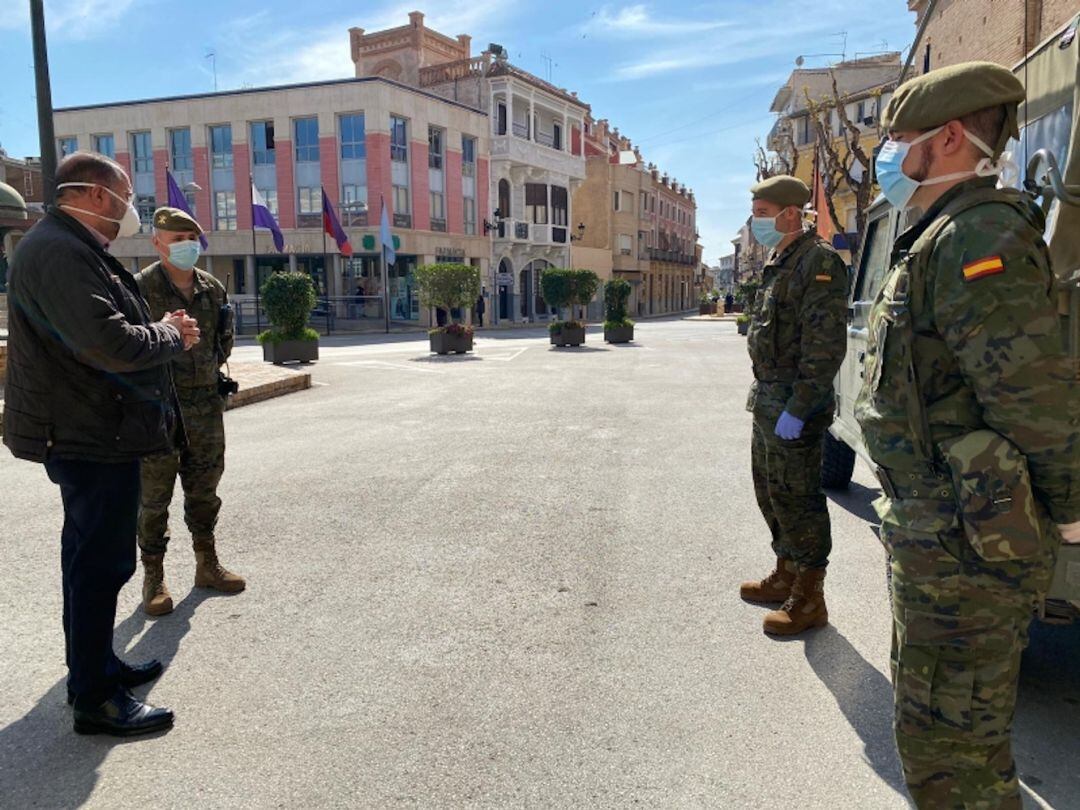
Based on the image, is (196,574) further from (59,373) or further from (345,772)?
(345,772)

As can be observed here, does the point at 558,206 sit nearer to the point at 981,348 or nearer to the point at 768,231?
the point at 768,231

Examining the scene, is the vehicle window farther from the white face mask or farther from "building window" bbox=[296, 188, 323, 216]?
"building window" bbox=[296, 188, 323, 216]

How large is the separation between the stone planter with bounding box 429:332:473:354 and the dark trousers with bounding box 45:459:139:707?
16.4 metres

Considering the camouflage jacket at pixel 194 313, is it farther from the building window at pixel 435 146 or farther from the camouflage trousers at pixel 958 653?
the building window at pixel 435 146

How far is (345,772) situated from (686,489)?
13.3ft

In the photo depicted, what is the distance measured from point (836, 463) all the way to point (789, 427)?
9.83 feet

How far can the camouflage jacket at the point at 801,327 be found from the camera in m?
3.25

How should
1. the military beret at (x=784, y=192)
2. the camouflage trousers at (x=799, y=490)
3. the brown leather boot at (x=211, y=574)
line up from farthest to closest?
the brown leather boot at (x=211, y=574) < the military beret at (x=784, y=192) < the camouflage trousers at (x=799, y=490)

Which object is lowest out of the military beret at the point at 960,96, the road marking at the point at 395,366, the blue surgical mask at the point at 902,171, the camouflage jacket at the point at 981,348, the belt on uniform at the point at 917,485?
the road marking at the point at 395,366

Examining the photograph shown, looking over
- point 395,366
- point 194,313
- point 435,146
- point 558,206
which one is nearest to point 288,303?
point 395,366

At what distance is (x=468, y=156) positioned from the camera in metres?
39.9

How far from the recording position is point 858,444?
185 inches

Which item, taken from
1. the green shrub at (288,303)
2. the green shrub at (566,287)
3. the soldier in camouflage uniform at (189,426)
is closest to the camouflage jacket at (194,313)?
the soldier in camouflage uniform at (189,426)

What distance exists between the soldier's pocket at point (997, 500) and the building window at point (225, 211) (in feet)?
126
